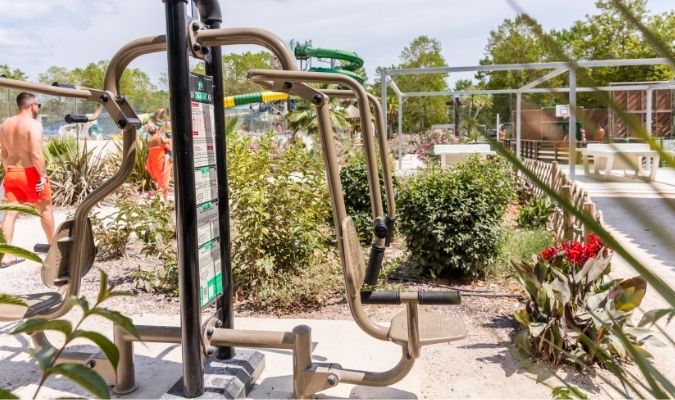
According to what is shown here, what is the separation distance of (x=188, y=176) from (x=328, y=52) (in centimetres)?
1599

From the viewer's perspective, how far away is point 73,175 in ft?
33.5

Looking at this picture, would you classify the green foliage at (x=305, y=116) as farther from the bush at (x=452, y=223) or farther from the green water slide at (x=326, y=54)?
the bush at (x=452, y=223)

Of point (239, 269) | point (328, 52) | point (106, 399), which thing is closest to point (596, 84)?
point (106, 399)

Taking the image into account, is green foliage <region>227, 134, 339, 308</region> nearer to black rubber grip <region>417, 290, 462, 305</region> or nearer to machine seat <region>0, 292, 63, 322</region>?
machine seat <region>0, 292, 63, 322</region>

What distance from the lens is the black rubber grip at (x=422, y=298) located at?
2.52 metres

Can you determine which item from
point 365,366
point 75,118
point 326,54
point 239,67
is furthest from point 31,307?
point 239,67

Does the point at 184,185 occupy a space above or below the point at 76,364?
above

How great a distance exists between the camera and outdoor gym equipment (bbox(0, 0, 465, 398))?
2330 millimetres

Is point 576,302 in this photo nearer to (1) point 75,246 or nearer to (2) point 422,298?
(2) point 422,298

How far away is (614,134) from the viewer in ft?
2.23

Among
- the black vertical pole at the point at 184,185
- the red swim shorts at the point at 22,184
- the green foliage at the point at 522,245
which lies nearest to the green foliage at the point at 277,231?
the green foliage at the point at 522,245

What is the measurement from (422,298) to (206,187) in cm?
112

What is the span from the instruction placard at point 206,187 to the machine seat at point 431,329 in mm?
871

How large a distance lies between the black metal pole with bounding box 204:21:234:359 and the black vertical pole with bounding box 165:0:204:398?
0.42 meters
